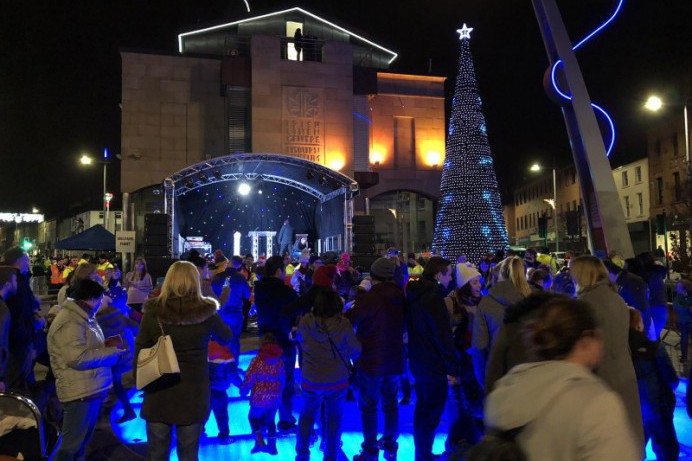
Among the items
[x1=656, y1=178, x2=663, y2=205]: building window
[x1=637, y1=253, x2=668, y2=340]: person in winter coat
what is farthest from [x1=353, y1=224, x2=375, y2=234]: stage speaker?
[x1=656, y1=178, x2=663, y2=205]: building window

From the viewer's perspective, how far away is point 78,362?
391 cm

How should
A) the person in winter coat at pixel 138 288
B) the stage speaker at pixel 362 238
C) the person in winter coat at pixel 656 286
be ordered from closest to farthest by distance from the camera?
the person in winter coat at pixel 656 286 < the person in winter coat at pixel 138 288 < the stage speaker at pixel 362 238

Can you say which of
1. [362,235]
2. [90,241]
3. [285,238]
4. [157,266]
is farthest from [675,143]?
[90,241]

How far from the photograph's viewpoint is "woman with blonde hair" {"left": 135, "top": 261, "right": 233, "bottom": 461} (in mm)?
3447

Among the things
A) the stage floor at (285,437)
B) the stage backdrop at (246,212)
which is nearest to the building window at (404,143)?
the stage backdrop at (246,212)

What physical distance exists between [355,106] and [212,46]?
30.0 feet

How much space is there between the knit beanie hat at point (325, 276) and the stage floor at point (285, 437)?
182 centimetres

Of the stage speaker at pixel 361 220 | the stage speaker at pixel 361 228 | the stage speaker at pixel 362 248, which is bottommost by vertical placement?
the stage speaker at pixel 362 248

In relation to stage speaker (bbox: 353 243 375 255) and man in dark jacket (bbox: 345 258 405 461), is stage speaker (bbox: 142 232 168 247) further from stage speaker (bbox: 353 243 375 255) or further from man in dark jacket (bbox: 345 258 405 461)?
man in dark jacket (bbox: 345 258 405 461)

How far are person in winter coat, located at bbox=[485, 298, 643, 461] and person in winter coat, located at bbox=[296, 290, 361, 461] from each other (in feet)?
9.68

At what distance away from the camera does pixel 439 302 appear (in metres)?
4.77

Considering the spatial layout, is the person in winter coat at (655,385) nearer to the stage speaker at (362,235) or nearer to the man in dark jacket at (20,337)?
the man in dark jacket at (20,337)

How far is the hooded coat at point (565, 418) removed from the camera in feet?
Result: 5.17

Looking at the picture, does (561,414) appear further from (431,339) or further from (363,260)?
(363,260)
